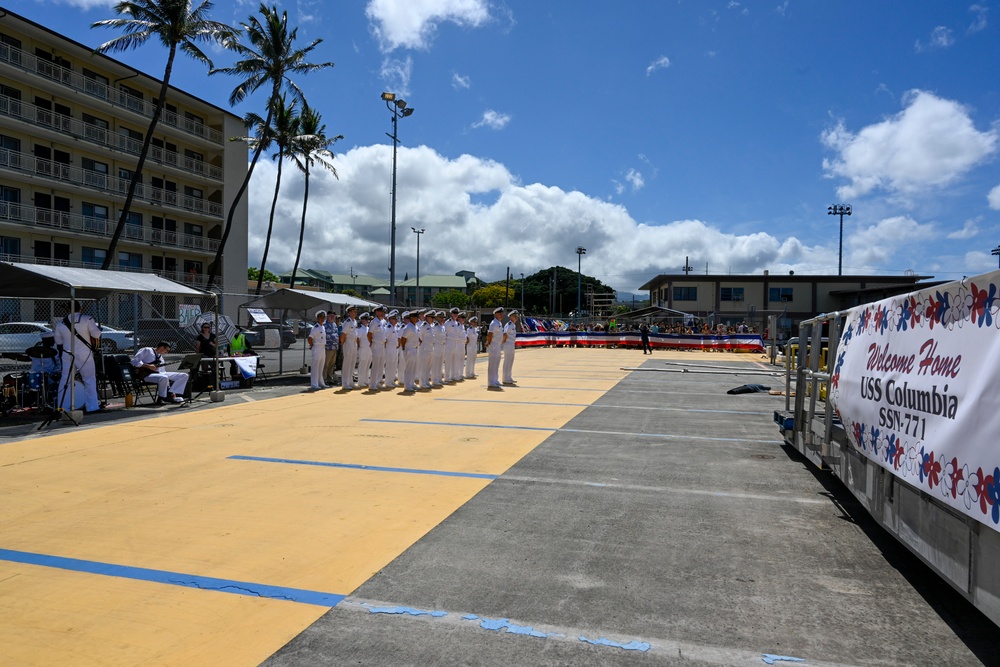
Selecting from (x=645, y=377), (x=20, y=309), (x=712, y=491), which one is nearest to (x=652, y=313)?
(x=645, y=377)

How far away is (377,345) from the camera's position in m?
16.4

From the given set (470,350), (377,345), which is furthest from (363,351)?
(470,350)

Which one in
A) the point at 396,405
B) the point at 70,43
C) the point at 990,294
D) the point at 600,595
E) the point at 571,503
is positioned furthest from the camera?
the point at 70,43

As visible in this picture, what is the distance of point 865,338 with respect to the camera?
557 centimetres

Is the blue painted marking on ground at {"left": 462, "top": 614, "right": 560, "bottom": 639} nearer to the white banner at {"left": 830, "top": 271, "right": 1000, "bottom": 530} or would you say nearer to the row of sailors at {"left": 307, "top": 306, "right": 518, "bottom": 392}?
the white banner at {"left": 830, "top": 271, "right": 1000, "bottom": 530}

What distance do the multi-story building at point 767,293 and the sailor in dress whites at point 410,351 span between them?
49633mm

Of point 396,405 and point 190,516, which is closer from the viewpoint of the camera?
point 190,516

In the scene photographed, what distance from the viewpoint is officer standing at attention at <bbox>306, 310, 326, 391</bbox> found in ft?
53.4

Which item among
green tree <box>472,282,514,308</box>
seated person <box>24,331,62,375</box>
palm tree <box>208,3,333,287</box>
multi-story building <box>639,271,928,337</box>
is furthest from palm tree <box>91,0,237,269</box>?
green tree <box>472,282,514,308</box>

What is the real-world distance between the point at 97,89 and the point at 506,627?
43619 mm

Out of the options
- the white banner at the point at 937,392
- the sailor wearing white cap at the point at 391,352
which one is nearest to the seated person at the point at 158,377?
the sailor wearing white cap at the point at 391,352

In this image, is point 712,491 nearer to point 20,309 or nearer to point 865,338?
point 865,338

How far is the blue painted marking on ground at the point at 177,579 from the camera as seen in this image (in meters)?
4.29

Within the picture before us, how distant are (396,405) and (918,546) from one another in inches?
410
